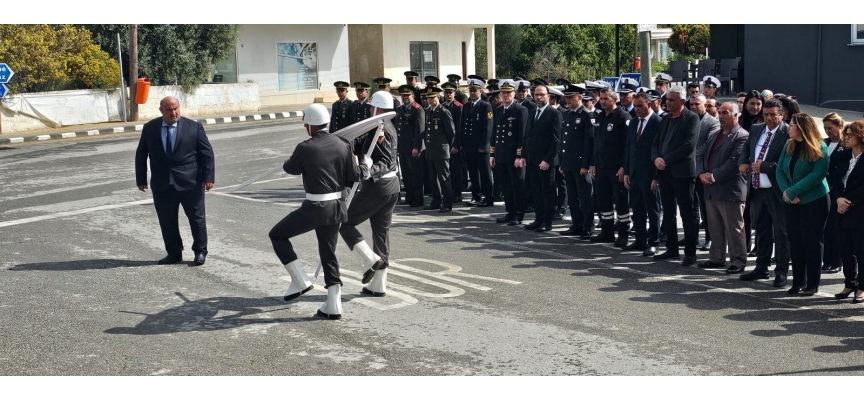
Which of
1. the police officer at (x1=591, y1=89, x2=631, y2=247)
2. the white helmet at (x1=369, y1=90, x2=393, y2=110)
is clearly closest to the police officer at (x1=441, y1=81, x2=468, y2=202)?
the police officer at (x1=591, y1=89, x2=631, y2=247)

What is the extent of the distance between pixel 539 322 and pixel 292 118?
2606 centimetres

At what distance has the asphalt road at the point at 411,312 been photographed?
23.7 feet

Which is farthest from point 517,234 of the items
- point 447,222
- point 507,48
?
point 507,48

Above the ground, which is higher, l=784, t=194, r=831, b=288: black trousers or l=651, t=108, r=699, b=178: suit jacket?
l=651, t=108, r=699, b=178: suit jacket

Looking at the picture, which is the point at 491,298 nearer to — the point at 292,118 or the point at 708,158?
the point at 708,158

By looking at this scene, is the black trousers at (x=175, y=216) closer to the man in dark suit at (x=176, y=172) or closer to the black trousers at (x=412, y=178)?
the man in dark suit at (x=176, y=172)

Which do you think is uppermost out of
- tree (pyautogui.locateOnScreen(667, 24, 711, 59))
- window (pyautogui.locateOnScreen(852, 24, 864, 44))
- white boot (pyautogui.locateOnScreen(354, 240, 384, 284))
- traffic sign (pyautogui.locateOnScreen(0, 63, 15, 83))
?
tree (pyautogui.locateOnScreen(667, 24, 711, 59))

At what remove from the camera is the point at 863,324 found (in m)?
8.20

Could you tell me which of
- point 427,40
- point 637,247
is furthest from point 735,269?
point 427,40

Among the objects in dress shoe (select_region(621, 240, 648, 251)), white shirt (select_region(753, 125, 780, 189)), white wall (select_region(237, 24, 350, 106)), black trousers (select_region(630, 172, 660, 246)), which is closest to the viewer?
white shirt (select_region(753, 125, 780, 189))

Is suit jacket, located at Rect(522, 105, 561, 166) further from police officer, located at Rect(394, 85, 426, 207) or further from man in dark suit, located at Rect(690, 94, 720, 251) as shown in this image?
police officer, located at Rect(394, 85, 426, 207)

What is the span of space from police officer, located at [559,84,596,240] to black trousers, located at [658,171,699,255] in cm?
135

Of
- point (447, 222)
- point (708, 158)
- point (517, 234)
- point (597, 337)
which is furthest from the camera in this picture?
point (447, 222)

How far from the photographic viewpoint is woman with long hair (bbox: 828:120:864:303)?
892 centimetres
